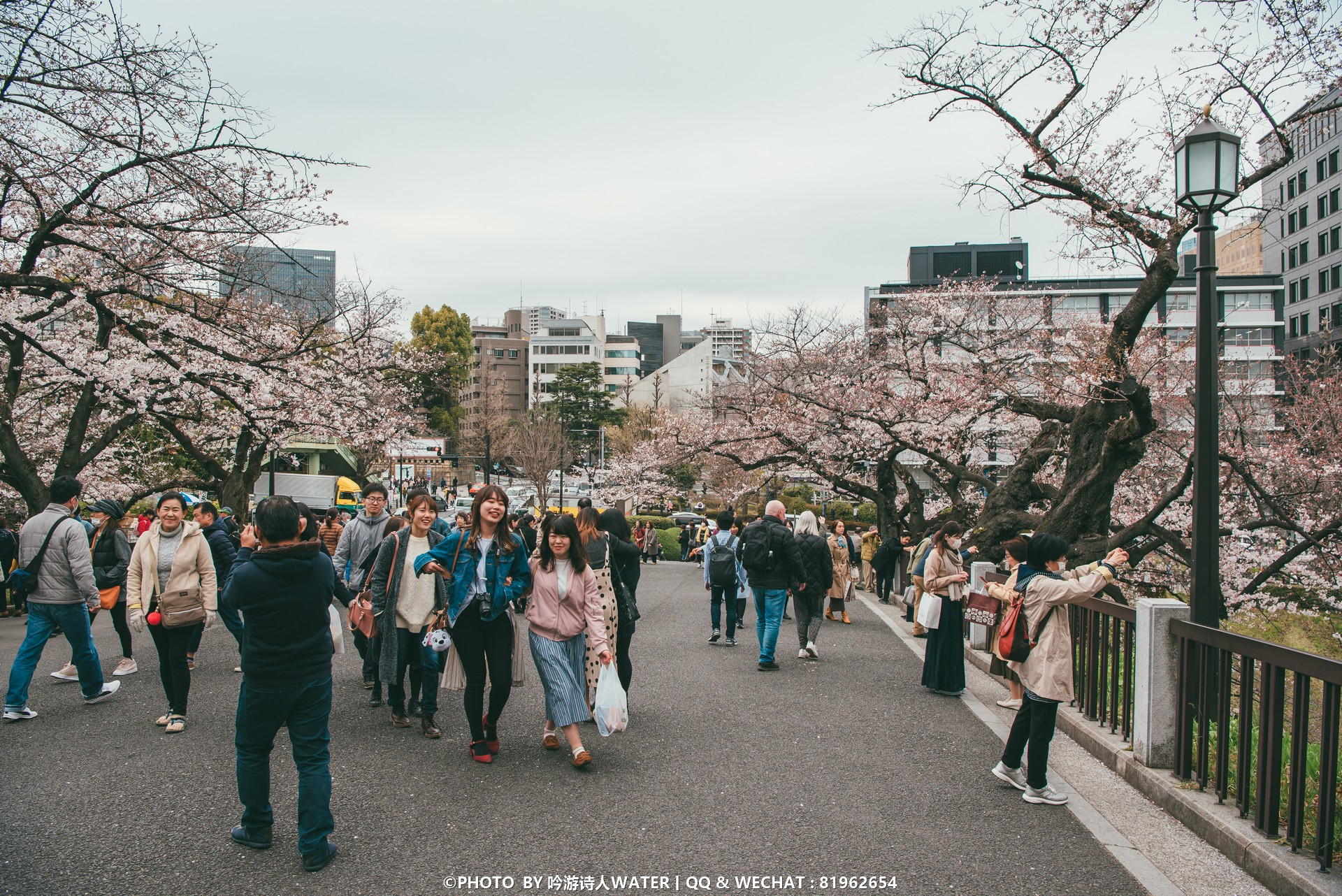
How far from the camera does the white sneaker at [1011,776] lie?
547cm

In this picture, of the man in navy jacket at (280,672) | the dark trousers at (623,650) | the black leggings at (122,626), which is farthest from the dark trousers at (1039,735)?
the black leggings at (122,626)

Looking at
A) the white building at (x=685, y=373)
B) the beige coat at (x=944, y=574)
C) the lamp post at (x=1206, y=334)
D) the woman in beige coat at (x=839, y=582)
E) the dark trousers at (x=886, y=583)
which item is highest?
the white building at (x=685, y=373)

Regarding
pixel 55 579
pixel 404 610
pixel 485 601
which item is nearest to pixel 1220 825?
pixel 485 601

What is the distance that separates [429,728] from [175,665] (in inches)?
77.6

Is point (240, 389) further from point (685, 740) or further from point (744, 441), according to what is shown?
point (685, 740)

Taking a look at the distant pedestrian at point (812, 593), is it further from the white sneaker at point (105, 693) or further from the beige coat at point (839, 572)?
the white sneaker at point (105, 693)

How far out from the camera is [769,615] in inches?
380

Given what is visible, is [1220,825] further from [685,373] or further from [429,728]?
[685,373]

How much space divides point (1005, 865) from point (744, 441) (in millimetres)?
20424

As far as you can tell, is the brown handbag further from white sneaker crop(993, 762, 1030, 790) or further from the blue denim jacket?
the blue denim jacket

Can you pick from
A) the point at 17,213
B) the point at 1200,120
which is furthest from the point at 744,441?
the point at 1200,120

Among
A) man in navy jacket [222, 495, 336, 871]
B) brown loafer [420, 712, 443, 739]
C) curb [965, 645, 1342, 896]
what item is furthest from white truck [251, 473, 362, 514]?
curb [965, 645, 1342, 896]

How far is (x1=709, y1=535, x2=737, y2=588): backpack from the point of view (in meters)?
11.5

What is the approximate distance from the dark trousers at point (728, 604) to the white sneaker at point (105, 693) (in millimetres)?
6652
